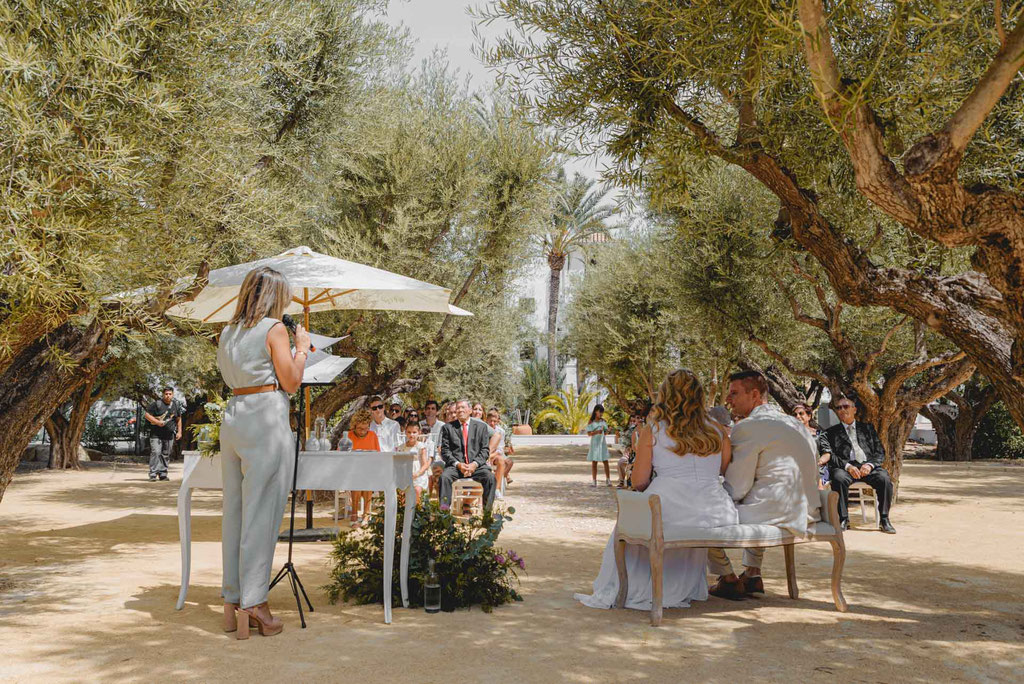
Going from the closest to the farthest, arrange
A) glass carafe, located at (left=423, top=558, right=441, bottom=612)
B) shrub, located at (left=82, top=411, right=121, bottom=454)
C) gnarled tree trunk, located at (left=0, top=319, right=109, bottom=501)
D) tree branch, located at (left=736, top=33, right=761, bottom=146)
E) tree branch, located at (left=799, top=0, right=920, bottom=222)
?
tree branch, located at (left=799, top=0, right=920, bottom=222), glass carafe, located at (left=423, top=558, right=441, bottom=612), tree branch, located at (left=736, top=33, right=761, bottom=146), gnarled tree trunk, located at (left=0, top=319, right=109, bottom=501), shrub, located at (left=82, top=411, right=121, bottom=454)

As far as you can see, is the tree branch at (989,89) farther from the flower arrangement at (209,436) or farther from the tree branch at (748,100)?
the flower arrangement at (209,436)

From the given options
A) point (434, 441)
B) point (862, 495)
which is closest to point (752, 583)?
point (862, 495)

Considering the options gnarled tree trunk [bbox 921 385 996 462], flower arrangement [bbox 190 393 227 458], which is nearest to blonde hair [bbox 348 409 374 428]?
flower arrangement [bbox 190 393 227 458]

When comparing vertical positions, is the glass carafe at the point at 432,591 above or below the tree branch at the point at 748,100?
below

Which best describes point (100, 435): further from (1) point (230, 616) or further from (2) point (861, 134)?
(2) point (861, 134)

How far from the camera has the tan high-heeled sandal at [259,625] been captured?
17.2ft

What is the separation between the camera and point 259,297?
5293 millimetres

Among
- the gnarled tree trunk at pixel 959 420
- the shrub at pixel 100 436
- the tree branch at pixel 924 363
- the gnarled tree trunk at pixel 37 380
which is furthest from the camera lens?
the shrub at pixel 100 436

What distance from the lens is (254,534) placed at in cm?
524

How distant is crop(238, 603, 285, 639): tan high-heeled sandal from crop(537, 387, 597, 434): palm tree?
113 feet

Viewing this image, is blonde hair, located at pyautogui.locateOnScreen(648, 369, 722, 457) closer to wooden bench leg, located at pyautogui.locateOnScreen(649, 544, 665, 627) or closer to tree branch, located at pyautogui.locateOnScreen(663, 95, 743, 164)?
wooden bench leg, located at pyautogui.locateOnScreen(649, 544, 665, 627)

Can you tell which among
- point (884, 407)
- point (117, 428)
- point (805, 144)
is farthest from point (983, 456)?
point (117, 428)

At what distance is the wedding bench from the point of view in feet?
18.5

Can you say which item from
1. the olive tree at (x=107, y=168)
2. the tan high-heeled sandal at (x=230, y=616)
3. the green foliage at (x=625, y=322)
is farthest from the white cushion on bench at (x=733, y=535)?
the green foliage at (x=625, y=322)
